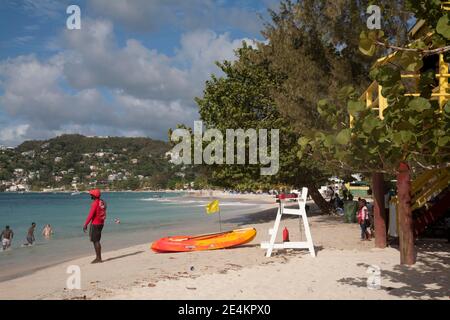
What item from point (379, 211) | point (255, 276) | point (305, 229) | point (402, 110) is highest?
point (402, 110)

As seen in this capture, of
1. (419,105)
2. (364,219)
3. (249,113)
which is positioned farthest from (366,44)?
(249,113)

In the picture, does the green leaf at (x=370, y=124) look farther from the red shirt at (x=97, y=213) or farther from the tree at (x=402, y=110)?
the red shirt at (x=97, y=213)

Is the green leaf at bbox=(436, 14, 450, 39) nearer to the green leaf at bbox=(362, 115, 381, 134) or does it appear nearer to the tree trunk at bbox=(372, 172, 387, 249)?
the green leaf at bbox=(362, 115, 381, 134)

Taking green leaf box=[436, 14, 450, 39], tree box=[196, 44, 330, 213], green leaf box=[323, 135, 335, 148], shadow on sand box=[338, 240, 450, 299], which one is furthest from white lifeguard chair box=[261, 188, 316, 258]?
tree box=[196, 44, 330, 213]

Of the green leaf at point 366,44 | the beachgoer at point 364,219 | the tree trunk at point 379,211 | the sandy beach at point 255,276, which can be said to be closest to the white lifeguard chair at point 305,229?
the sandy beach at point 255,276

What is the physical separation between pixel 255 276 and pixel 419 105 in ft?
20.3

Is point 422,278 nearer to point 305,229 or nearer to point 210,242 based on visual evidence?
point 305,229

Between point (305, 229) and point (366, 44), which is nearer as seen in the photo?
point (366, 44)

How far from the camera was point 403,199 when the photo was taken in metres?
10.5

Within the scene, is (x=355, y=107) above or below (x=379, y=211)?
above

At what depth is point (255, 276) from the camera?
961 cm

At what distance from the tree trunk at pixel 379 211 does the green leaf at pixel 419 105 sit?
358 inches

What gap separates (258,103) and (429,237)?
12.6 metres
